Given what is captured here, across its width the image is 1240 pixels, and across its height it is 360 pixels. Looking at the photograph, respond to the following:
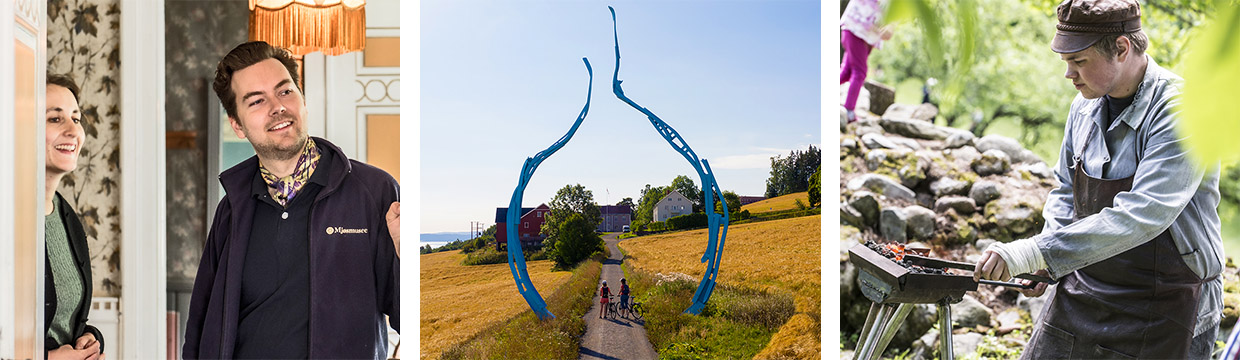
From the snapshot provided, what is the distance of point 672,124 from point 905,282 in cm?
112

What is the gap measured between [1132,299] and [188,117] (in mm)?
3601

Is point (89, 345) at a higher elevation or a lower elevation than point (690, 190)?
lower

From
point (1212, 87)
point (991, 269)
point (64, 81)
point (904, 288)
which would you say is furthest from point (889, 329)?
point (64, 81)

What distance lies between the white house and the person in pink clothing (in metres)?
0.82

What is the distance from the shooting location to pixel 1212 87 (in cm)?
92

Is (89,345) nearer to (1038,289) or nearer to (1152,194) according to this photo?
(1038,289)

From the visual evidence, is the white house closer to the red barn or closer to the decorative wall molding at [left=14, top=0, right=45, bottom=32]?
the red barn

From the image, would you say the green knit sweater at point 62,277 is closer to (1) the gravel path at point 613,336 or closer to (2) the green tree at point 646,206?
(1) the gravel path at point 613,336

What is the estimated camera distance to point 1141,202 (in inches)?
111

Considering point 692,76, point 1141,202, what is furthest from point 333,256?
point 1141,202

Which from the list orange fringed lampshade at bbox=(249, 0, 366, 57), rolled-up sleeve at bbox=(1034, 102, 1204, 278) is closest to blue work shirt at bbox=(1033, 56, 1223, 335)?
rolled-up sleeve at bbox=(1034, 102, 1204, 278)

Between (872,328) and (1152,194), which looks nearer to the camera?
(1152,194)

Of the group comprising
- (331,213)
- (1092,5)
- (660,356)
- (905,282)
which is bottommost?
(660,356)

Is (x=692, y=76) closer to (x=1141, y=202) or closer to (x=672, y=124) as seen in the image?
(x=672, y=124)
